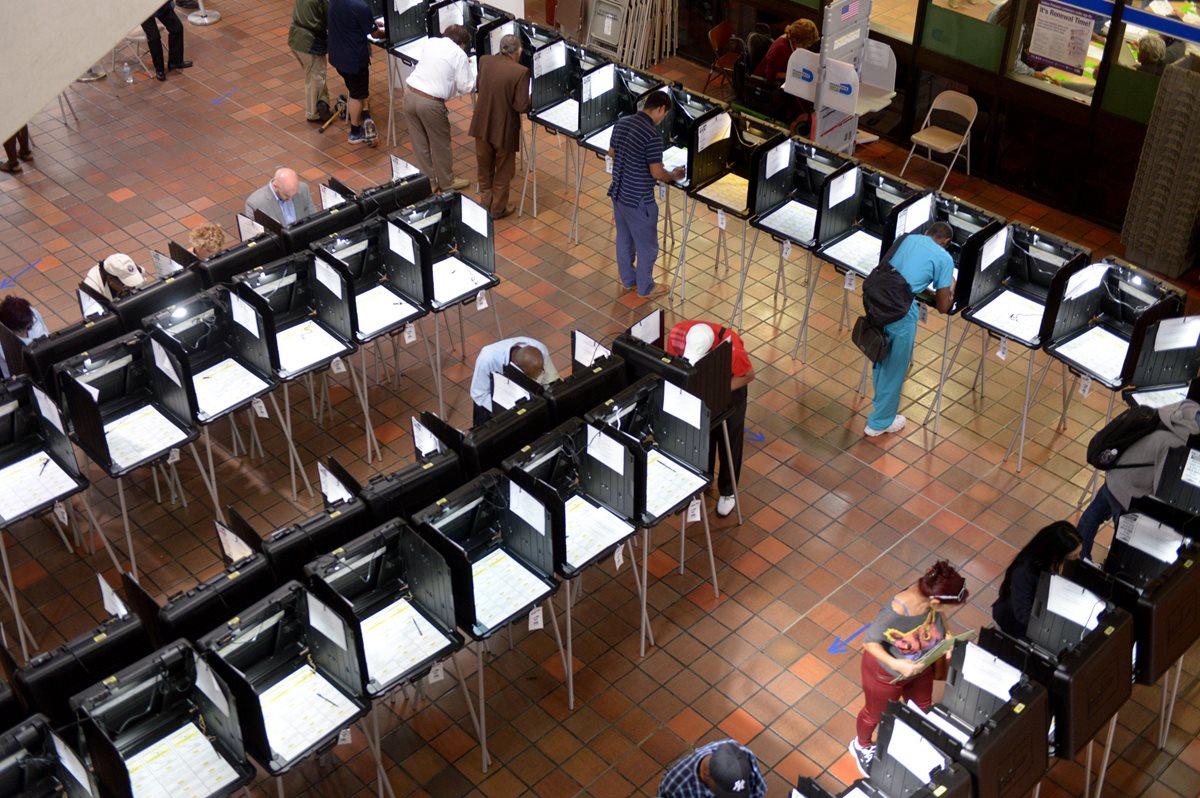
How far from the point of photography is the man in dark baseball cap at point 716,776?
5.17 meters

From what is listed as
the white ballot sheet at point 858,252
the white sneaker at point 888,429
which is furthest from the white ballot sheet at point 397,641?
the white ballot sheet at point 858,252

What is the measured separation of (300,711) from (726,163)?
5421 millimetres

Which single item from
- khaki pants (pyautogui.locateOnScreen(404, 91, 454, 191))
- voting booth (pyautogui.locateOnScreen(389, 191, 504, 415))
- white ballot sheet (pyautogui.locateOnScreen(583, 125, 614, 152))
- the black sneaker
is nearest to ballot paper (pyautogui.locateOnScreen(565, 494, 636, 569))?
the black sneaker

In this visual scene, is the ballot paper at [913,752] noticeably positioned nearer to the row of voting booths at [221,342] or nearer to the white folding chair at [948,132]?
the row of voting booths at [221,342]

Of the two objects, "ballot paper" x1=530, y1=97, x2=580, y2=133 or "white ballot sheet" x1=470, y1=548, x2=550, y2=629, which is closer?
"white ballot sheet" x1=470, y1=548, x2=550, y2=629

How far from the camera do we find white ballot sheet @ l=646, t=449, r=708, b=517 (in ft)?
22.4

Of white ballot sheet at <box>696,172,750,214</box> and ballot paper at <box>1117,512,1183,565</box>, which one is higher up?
white ballot sheet at <box>696,172,750,214</box>

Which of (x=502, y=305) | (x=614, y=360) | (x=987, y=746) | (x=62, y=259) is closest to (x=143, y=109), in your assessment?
(x=62, y=259)

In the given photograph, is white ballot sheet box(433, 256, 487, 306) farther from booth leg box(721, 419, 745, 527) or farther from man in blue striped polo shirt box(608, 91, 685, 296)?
booth leg box(721, 419, 745, 527)

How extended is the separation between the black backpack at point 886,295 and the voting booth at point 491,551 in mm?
2767

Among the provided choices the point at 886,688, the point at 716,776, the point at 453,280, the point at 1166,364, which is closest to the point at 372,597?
the point at 716,776

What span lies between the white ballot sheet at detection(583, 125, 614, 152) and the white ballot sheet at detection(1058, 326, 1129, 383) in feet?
11.0

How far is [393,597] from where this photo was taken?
632 cm

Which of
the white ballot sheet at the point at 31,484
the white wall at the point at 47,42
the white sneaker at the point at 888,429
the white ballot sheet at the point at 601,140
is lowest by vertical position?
the white sneaker at the point at 888,429
